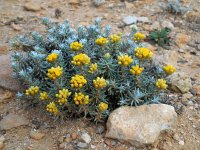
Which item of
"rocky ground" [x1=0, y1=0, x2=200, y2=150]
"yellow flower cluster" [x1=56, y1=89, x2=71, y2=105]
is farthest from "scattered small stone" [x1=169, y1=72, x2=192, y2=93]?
"yellow flower cluster" [x1=56, y1=89, x2=71, y2=105]

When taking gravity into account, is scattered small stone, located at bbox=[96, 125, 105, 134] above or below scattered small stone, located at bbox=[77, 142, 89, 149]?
above

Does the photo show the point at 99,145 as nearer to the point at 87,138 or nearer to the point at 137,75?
the point at 87,138

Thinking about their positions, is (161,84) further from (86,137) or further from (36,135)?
(36,135)

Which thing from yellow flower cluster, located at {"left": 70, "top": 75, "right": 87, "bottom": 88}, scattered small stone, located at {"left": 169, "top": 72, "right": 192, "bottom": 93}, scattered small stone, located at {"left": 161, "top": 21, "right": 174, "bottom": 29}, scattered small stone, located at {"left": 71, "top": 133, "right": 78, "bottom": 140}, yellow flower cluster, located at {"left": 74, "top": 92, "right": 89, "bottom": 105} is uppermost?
yellow flower cluster, located at {"left": 70, "top": 75, "right": 87, "bottom": 88}

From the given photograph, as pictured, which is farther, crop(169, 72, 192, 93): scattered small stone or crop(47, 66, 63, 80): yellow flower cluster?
crop(169, 72, 192, 93): scattered small stone

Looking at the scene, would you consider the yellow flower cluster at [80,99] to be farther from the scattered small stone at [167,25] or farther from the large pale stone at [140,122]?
the scattered small stone at [167,25]

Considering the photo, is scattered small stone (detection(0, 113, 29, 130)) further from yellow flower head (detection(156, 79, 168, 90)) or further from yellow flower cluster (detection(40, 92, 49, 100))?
yellow flower head (detection(156, 79, 168, 90))

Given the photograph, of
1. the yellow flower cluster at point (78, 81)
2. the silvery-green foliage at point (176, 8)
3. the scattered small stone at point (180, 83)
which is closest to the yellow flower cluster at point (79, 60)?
the yellow flower cluster at point (78, 81)

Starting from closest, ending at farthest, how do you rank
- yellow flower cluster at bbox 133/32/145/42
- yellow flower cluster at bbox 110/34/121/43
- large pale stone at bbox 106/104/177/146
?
large pale stone at bbox 106/104/177/146, yellow flower cluster at bbox 110/34/121/43, yellow flower cluster at bbox 133/32/145/42
